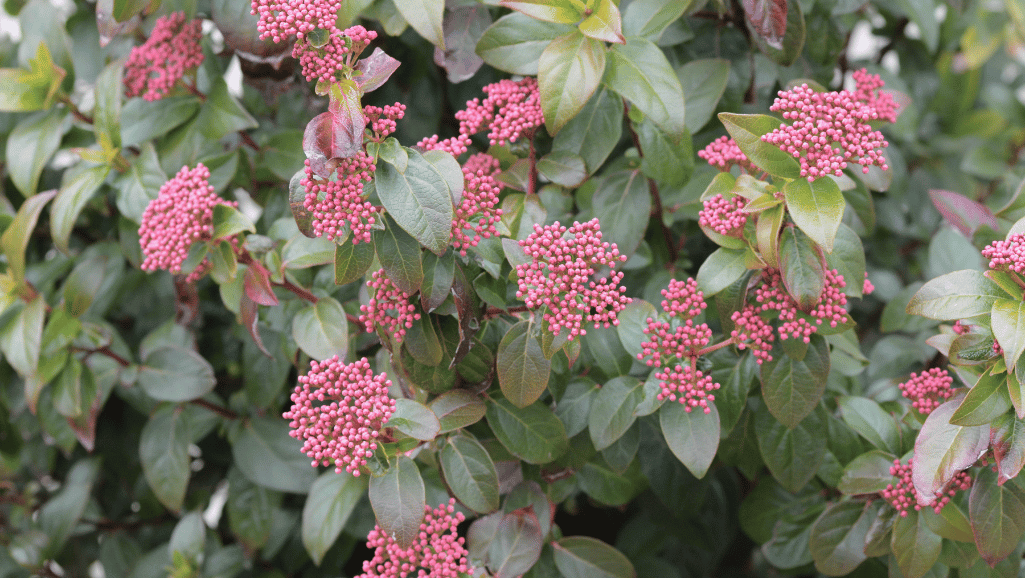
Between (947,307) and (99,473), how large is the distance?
1528 millimetres

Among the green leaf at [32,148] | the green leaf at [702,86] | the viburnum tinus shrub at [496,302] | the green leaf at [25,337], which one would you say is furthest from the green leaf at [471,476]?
the green leaf at [32,148]

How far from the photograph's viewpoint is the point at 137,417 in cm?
153

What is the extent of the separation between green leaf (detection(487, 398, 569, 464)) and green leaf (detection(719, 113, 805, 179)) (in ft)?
1.25

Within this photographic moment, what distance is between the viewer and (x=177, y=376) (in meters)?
1.19

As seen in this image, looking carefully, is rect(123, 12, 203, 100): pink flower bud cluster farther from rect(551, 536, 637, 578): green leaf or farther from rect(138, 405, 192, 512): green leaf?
rect(551, 536, 637, 578): green leaf

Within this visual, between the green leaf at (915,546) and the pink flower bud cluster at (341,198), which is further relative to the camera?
the green leaf at (915,546)

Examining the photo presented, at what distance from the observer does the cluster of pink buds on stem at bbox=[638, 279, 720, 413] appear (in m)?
0.88

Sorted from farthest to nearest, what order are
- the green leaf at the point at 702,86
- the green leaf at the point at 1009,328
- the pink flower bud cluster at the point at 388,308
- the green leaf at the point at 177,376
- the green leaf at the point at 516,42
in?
the green leaf at the point at 177,376 < the green leaf at the point at 702,86 < the green leaf at the point at 516,42 < the pink flower bud cluster at the point at 388,308 < the green leaf at the point at 1009,328

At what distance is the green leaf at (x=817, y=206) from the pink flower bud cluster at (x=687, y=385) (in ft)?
0.68

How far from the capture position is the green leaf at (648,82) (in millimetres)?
913

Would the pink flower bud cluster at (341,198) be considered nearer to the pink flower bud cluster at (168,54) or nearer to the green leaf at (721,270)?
the green leaf at (721,270)

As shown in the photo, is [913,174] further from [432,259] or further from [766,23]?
[432,259]

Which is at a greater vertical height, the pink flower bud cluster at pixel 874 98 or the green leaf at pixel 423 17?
the green leaf at pixel 423 17

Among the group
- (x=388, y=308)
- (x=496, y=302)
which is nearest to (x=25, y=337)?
(x=388, y=308)
